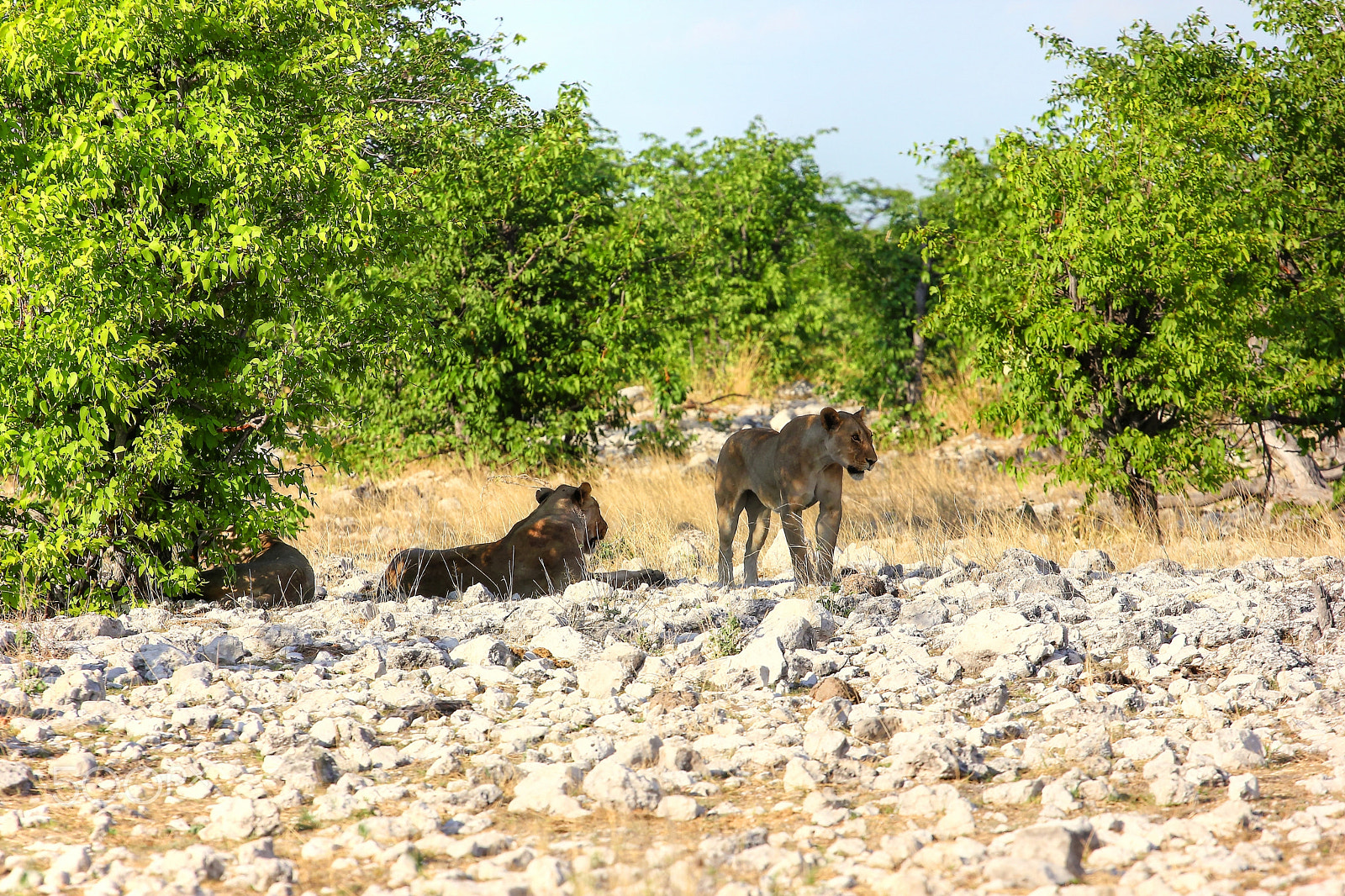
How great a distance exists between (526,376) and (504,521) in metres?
3.95

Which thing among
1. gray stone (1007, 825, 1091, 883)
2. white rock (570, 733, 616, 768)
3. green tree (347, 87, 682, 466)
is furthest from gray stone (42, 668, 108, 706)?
green tree (347, 87, 682, 466)

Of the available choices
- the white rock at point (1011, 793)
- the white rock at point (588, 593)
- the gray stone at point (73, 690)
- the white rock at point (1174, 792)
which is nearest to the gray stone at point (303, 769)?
the gray stone at point (73, 690)

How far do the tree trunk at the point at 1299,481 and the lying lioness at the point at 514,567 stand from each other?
8278 millimetres

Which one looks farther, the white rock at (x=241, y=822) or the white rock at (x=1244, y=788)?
the white rock at (x=1244, y=788)

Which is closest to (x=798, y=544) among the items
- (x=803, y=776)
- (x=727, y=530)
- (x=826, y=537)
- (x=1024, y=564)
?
(x=826, y=537)

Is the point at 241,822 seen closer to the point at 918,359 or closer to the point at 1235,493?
the point at 1235,493

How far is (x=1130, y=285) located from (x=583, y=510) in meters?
6.07

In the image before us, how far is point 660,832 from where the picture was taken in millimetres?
3326

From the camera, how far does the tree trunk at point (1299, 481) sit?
12.7m

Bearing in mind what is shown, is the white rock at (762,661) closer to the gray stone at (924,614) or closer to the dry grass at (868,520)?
the gray stone at (924,614)

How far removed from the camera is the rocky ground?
3.04 m

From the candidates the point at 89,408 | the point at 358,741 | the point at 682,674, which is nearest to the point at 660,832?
the point at 358,741

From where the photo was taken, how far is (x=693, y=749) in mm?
4031

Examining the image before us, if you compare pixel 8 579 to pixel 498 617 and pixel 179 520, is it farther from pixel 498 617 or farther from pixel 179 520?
pixel 498 617
